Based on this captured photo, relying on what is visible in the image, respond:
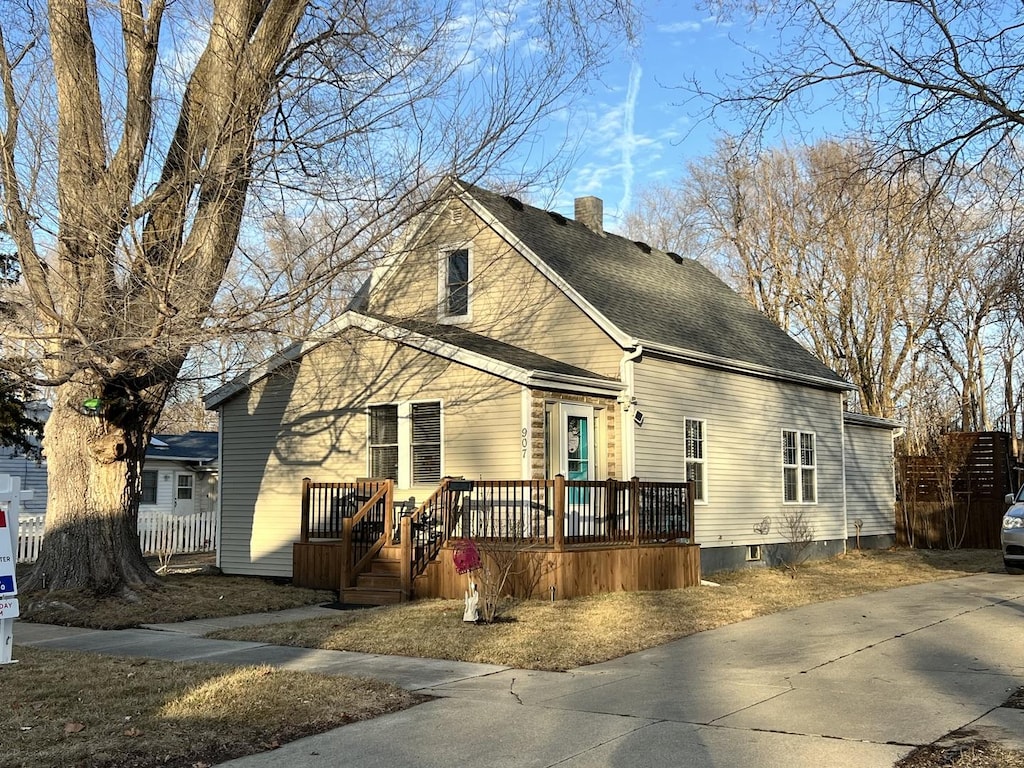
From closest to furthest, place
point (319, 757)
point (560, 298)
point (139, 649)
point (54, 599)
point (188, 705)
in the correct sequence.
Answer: point (319, 757), point (188, 705), point (139, 649), point (54, 599), point (560, 298)

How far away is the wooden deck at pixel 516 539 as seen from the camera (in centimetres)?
1295

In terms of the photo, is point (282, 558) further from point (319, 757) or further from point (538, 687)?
point (319, 757)

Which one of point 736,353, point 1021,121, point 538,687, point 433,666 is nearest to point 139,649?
point 433,666

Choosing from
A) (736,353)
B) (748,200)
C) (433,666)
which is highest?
(748,200)

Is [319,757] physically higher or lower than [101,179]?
lower

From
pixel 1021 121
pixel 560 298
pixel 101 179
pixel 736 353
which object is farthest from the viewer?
pixel 736 353

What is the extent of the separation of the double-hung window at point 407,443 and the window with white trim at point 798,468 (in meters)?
7.87

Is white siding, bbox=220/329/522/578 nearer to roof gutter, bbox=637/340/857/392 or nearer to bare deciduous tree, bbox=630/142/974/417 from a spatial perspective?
roof gutter, bbox=637/340/857/392

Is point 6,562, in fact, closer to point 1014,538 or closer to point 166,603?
point 166,603

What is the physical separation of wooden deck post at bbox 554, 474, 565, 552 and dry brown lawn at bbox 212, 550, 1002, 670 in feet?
2.52

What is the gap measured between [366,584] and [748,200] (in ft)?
76.6

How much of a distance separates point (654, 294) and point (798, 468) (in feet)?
15.7

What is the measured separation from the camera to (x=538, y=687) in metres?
7.80

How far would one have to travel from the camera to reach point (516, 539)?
13.0 meters
